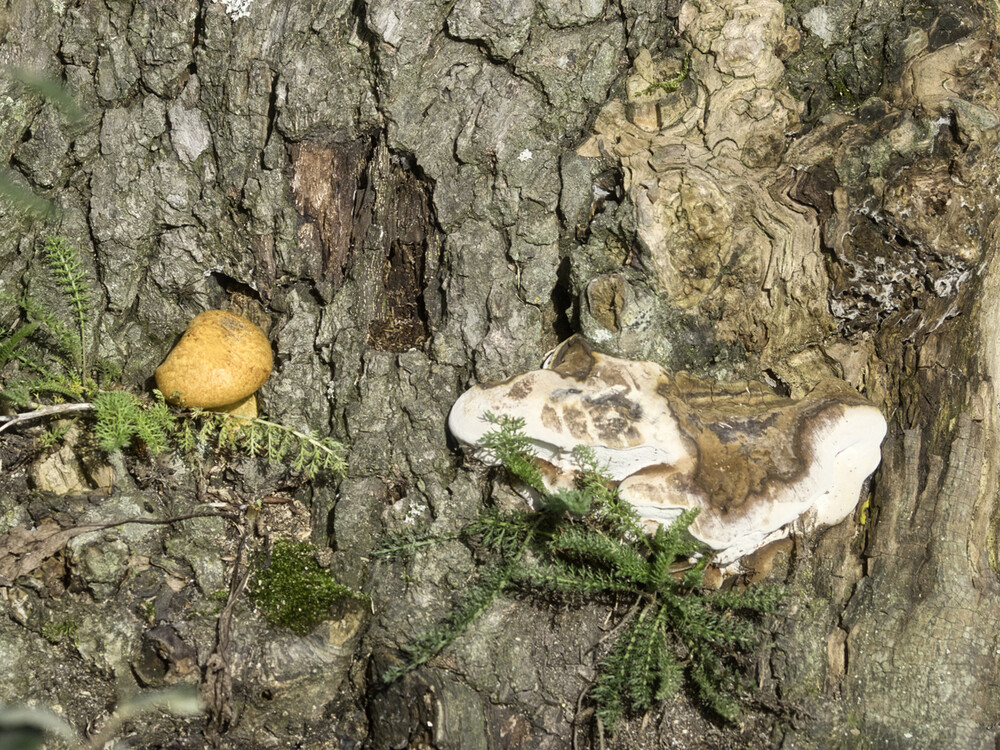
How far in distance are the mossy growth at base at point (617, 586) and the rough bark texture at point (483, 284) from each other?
13cm

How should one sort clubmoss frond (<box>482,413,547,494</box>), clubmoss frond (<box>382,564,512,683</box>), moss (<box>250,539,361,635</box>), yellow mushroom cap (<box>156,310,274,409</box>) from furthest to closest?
moss (<box>250,539,361,635</box>)
yellow mushroom cap (<box>156,310,274,409</box>)
clubmoss frond (<box>382,564,512,683</box>)
clubmoss frond (<box>482,413,547,494</box>)

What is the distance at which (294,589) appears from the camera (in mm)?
3750

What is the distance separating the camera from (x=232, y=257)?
13.0ft

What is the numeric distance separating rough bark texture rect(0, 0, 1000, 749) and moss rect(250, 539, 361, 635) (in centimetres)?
7

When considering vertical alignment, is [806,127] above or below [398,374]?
above

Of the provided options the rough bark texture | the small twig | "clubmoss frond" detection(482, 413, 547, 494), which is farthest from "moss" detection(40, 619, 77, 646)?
"clubmoss frond" detection(482, 413, 547, 494)

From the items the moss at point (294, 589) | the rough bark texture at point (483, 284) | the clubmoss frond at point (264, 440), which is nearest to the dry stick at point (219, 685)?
the rough bark texture at point (483, 284)

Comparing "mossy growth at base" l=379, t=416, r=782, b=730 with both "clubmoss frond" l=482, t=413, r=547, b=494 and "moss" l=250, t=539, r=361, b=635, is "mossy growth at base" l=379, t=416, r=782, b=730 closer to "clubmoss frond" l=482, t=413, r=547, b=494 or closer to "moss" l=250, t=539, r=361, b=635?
"clubmoss frond" l=482, t=413, r=547, b=494

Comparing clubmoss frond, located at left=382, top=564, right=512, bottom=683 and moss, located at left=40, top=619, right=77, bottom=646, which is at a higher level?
clubmoss frond, located at left=382, top=564, right=512, bottom=683

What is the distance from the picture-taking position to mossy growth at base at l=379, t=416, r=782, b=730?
3367mm

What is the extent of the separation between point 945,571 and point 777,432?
3.19ft

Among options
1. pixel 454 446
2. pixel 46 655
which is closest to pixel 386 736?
pixel 454 446

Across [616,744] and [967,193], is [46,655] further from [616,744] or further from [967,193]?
[967,193]

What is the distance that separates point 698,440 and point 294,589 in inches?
81.1
